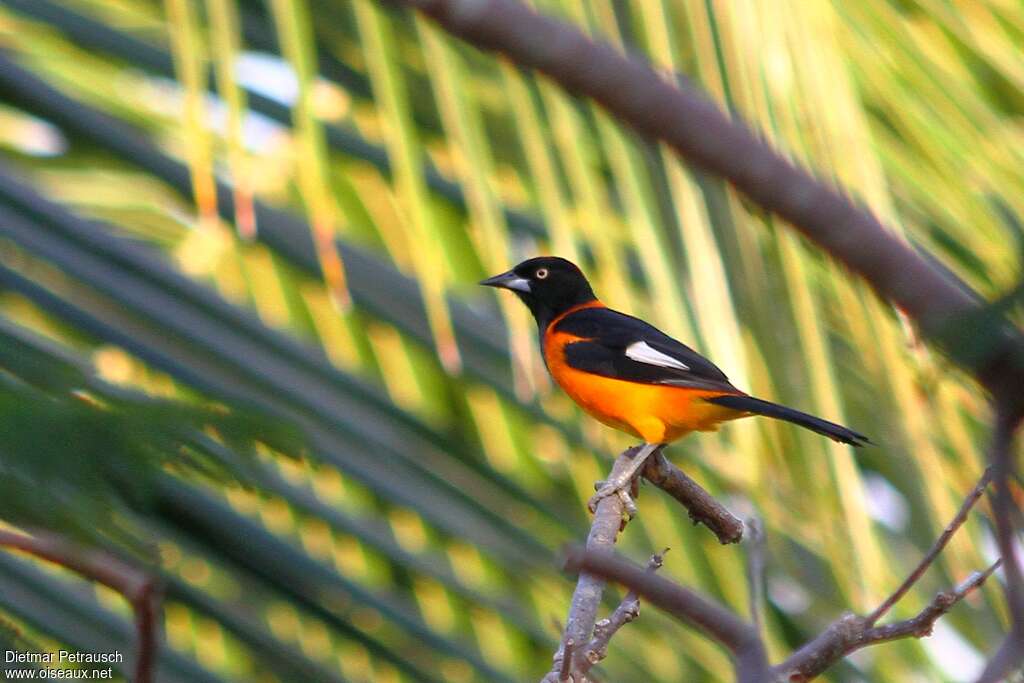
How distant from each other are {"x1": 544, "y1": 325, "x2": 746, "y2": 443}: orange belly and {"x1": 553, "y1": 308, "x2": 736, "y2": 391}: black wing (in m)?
0.03

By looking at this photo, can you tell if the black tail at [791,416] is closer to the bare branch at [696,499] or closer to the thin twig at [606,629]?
the bare branch at [696,499]

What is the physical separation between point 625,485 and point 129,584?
91.5 inches

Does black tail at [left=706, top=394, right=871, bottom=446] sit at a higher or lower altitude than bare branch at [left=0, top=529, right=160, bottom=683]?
lower

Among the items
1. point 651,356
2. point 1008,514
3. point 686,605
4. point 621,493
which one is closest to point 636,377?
point 651,356

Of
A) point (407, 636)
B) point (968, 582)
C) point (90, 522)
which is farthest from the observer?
point (407, 636)

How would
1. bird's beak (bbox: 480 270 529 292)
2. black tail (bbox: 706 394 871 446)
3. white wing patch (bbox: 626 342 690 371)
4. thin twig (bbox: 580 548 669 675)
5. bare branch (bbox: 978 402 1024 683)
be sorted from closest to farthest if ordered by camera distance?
bare branch (bbox: 978 402 1024 683), thin twig (bbox: 580 548 669 675), black tail (bbox: 706 394 871 446), white wing patch (bbox: 626 342 690 371), bird's beak (bbox: 480 270 529 292)

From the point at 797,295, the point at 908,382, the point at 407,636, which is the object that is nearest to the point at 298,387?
the point at 407,636

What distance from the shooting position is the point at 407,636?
3521 mm

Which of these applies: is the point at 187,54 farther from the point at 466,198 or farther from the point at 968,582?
the point at 968,582

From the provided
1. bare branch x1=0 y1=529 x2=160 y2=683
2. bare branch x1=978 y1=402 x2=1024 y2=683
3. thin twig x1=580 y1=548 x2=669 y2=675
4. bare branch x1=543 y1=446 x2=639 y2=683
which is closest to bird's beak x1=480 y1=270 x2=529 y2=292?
bare branch x1=543 y1=446 x2=639 y2=683

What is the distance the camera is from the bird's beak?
4.07m

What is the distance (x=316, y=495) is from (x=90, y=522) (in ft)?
7.64

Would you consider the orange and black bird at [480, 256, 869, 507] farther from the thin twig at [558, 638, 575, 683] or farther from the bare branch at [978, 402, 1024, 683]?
the bare branch at [978, 402, 1024, 683]

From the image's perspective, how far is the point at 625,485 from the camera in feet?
10.3
